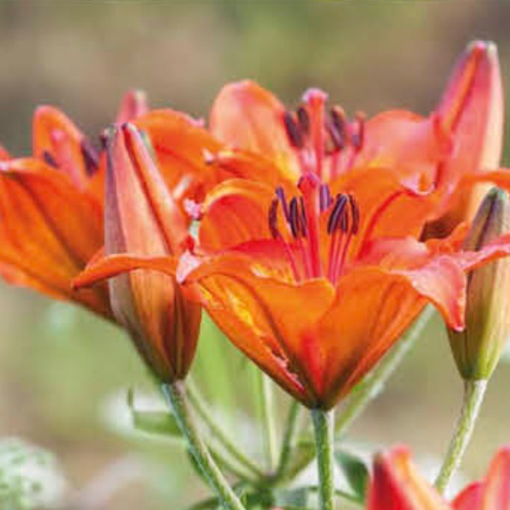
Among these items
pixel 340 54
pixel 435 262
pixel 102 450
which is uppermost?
pixel 435 262

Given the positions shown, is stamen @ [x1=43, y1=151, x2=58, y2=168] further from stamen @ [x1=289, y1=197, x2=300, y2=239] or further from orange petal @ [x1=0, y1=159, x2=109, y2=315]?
stamen @ [x1=289, y1=197, x2=300, y2=239]

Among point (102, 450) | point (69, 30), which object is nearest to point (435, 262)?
point (102, 450)

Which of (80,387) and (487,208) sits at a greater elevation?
(487,208)

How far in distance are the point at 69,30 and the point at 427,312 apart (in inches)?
118

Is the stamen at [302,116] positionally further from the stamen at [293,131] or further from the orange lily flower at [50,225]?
the orange lily flower at [50,225]

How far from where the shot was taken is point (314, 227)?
25.4 inches

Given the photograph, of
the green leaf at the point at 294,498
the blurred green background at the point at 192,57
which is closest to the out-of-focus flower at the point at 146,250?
the green leaf at the point at 294,498

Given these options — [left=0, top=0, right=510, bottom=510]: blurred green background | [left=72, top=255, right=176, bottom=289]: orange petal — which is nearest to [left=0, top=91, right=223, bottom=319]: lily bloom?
[left=72, top=255, right=176, bottom=289]: orange petal

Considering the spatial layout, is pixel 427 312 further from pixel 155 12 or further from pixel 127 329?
pixel 155 12

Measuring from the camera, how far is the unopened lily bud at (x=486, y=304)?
1.91 feet

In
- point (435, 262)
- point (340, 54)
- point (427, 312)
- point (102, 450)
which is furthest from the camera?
point (340, 54)

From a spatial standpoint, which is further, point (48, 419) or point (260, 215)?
point (48, 419)

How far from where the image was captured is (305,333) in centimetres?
60

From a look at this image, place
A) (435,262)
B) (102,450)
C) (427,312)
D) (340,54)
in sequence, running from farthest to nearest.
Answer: (340,54), (102,450), (427,312), (435,262)
